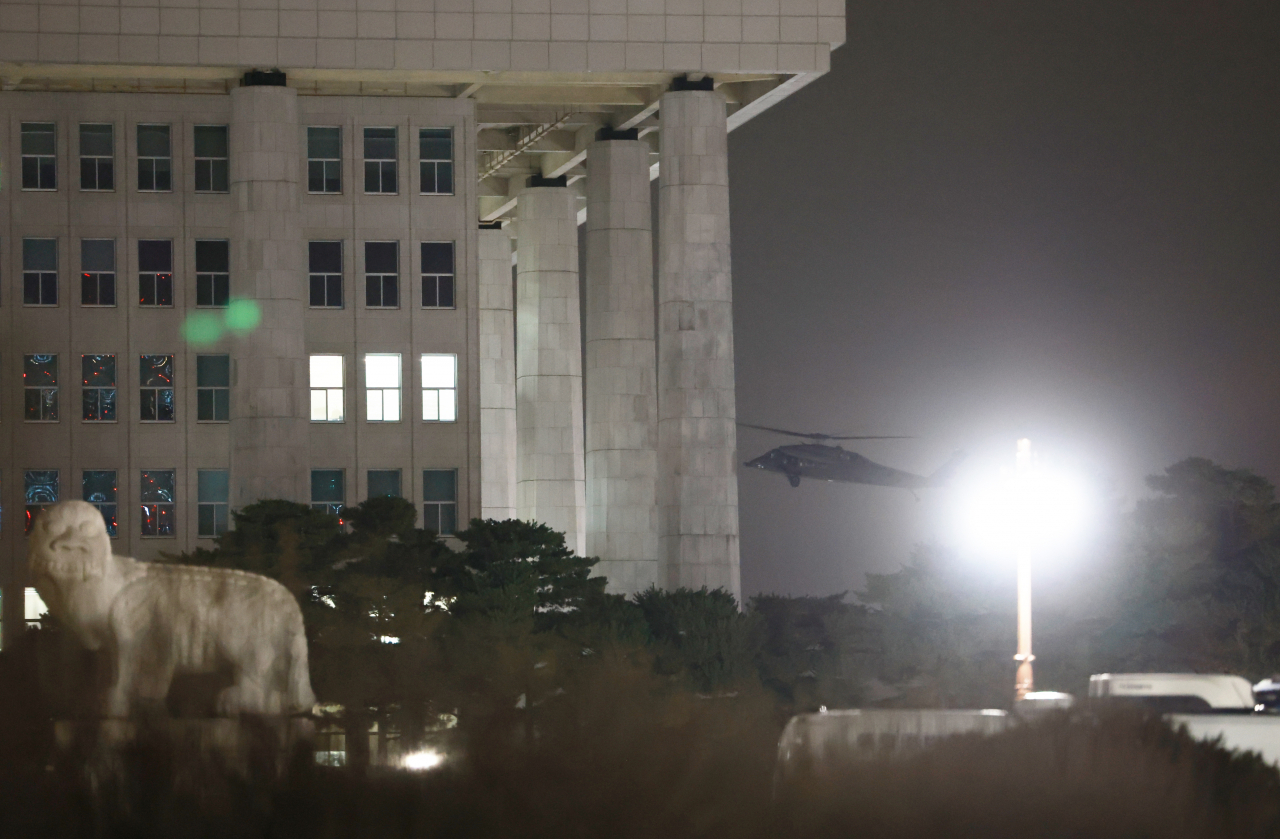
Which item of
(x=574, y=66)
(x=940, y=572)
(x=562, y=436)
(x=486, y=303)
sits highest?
(x=574, y=66)

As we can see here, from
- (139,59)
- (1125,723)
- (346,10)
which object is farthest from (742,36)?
(1125,723)

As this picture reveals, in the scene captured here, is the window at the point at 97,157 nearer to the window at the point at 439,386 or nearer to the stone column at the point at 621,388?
the window at the point at 439,386

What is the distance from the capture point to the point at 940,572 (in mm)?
77250

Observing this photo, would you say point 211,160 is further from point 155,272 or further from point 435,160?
point 435,160

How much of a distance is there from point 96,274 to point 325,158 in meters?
9.11

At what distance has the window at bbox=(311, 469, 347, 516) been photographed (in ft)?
229

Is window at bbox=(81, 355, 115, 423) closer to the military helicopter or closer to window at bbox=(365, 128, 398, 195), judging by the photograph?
window at bbox=(365, 128, 398, 195)

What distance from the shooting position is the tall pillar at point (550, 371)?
270 ft

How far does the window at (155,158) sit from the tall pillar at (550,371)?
60.1 feet

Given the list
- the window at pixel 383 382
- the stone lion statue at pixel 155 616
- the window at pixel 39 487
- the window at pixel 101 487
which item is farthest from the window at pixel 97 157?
the stone lion statue at pixel 155 616

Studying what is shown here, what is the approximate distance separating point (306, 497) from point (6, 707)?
50.2 metres

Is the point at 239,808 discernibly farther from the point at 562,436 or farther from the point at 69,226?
the point at 562,436

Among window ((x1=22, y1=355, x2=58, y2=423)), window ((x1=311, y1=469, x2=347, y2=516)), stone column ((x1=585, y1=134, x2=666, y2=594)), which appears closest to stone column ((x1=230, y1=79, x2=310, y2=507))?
window ((x1=311, y1=469, x2=347, y2=516))

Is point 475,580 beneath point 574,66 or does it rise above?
beneath
